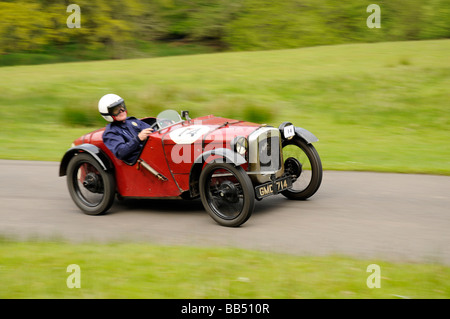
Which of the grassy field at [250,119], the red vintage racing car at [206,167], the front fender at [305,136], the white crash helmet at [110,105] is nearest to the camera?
the grassy field at [250,119]

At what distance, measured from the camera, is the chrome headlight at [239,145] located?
663 cm

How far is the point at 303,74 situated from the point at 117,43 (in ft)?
78.8

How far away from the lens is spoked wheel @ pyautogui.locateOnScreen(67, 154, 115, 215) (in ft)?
23.9

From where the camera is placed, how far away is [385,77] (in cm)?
1827

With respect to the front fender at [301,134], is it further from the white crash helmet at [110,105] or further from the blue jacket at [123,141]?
the white crash helmet at [110,105]

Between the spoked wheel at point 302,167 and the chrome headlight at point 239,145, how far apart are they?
43.4 inches

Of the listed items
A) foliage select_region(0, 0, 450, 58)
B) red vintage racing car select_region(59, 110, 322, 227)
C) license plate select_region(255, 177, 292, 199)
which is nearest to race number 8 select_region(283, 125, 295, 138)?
red vintage racing car select_region(59, 110, 322, 227)

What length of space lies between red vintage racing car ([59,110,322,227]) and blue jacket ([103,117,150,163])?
96 mm

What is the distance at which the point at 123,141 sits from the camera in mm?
7242

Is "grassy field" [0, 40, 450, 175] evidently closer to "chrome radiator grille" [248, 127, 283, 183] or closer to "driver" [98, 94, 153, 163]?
"chrome radiator grille" [248, 127, 283, 183]

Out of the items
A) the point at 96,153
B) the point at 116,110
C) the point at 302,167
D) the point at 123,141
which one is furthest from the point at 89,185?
the point at 302,167

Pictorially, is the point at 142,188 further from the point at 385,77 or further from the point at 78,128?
the point at 385,77

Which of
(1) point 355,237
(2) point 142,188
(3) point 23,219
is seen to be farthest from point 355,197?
(3) point 23,219

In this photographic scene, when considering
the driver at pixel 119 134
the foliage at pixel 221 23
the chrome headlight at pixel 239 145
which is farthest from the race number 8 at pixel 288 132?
the foliage at pixel 221 23
